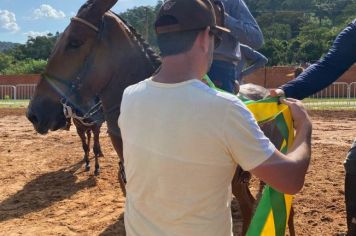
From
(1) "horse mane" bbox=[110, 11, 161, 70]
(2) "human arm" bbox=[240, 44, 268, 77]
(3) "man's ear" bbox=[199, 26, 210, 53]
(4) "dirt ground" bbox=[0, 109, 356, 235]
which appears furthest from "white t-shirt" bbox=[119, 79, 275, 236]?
(4) "dirt ground" bbox=[0, 109, 356, 235]

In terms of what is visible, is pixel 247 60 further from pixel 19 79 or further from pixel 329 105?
pixel 19 79

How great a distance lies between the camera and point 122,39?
3.94 m

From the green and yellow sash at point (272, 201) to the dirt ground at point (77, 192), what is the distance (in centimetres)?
297

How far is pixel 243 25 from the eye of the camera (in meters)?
4.29

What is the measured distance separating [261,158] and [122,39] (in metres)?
2.35

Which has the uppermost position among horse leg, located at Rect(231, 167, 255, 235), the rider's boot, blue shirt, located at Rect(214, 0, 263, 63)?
blue shirt, located at Rect(214, 0, 263, 63)

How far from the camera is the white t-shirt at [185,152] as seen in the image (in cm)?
190

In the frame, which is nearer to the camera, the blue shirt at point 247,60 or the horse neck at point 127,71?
the horse neck at point 127,71

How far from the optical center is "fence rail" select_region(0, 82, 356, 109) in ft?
72.6

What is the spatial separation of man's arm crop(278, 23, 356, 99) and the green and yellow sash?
466 millimetres

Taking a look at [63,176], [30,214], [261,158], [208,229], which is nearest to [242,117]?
[261,158]

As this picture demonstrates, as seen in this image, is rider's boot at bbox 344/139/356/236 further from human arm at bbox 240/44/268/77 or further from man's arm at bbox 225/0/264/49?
human arm at bbox 240/44/268/77

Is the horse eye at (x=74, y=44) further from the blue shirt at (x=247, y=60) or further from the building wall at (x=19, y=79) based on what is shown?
the building wall at (x=19, y=79)

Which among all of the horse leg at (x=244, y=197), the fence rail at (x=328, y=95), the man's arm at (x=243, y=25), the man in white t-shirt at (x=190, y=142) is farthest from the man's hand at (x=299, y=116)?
the fence rail at (x=328, y=95)
